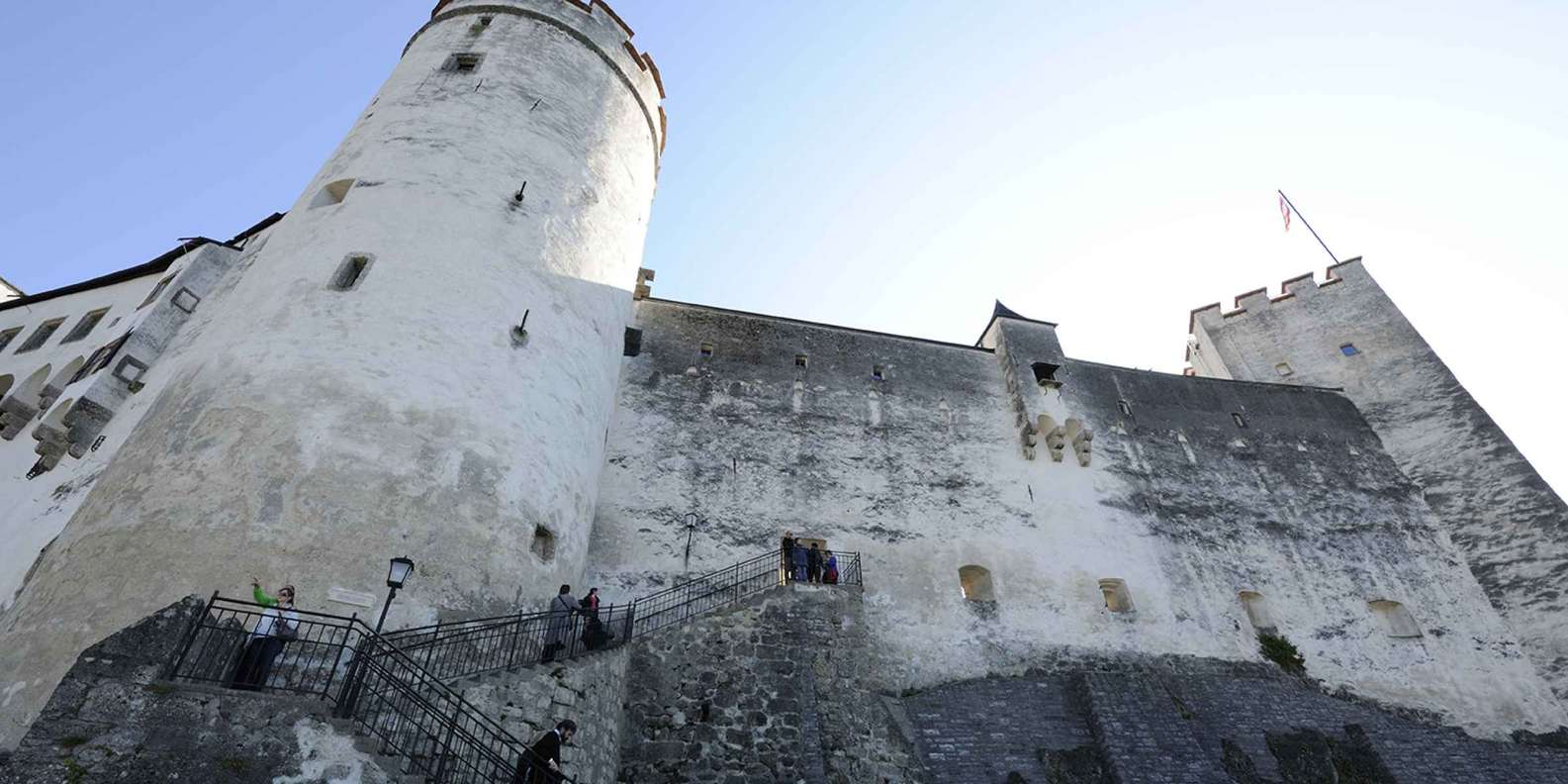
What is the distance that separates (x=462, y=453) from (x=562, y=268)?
454 centimetres

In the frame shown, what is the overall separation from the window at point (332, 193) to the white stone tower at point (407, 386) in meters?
0.04

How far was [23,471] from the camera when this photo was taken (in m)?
13.7

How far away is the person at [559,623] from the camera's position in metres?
10.2

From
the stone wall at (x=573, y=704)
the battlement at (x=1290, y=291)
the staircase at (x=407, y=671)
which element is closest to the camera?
the staircase at (x=407, y=671)

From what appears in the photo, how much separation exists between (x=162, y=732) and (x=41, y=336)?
17.5m

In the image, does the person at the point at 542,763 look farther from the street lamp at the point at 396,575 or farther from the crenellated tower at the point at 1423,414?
the crenellated tower at the point at 1423,414

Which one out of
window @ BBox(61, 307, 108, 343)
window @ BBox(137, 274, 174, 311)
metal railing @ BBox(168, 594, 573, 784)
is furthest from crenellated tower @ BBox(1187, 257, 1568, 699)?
window @ BBox(61, 307, 108, 343)

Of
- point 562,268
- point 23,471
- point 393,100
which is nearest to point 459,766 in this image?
point 562,268

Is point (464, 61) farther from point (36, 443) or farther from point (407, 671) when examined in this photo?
point (407, 671)

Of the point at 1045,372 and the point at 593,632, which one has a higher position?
the point at 1045,372

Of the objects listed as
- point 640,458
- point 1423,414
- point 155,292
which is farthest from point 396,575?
point 1423,414

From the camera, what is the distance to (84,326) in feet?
59.4

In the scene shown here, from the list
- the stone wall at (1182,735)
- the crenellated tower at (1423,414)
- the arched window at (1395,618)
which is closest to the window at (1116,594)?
the stone wall at (1182,735)

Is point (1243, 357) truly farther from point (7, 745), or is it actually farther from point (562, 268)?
point (7, 745)
